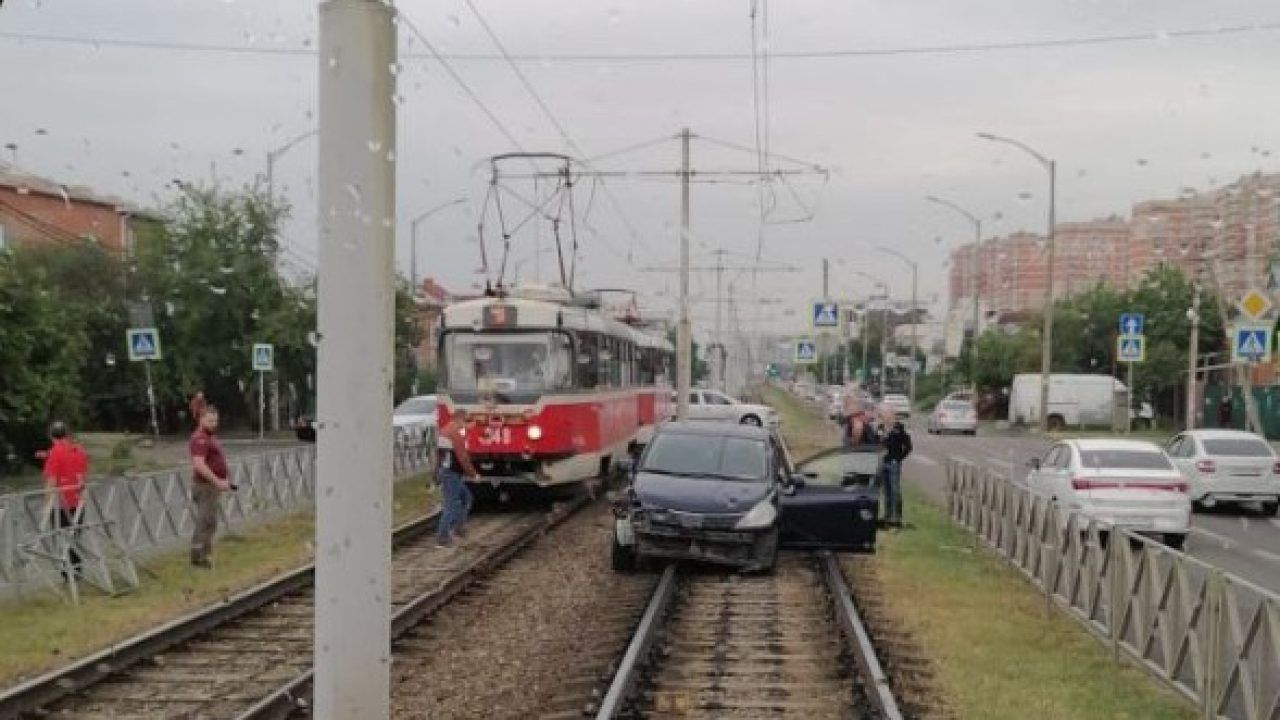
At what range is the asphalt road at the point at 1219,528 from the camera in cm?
1819

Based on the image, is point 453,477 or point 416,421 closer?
point 453,477

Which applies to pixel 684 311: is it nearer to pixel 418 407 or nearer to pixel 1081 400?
pixel 418 407

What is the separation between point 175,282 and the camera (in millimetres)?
51781

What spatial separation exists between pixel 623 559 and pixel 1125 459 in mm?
7549

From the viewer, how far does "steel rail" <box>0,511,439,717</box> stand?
9.49m

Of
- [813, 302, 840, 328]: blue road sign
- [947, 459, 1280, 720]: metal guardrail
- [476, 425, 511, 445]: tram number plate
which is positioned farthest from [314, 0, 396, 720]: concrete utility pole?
[813, 302, 840, 328]: blue road sign

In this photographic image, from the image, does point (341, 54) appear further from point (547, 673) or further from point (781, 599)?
point (781, 599)

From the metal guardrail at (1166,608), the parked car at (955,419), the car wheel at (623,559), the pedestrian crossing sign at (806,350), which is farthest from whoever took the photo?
the parked car at (955,419)

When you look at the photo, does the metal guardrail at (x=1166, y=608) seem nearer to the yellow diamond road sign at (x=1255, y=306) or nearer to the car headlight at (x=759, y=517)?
the car headlight at (x=759, y=517)

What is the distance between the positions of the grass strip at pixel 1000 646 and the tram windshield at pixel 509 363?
6311 millimetres

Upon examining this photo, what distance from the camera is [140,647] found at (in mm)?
11227

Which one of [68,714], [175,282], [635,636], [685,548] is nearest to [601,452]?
[685,548]

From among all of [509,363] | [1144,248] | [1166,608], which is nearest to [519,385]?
[509,363]

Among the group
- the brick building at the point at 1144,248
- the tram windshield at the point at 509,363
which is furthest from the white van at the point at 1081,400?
the tram windshield at the point at 509,363
